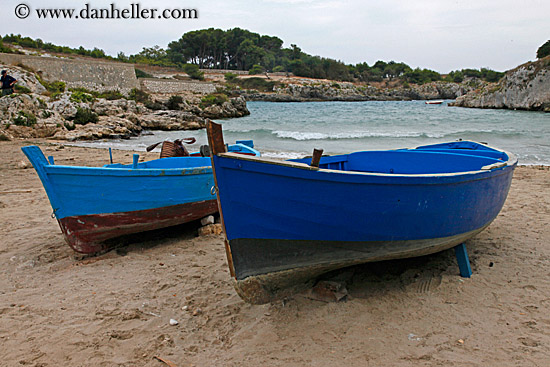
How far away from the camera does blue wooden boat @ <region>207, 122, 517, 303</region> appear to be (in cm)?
296

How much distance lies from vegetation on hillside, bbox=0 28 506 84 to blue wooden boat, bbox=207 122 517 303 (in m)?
82.4

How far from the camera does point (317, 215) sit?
121 inches

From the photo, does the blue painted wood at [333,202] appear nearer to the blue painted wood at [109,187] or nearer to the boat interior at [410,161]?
the boat interior at [410,161]

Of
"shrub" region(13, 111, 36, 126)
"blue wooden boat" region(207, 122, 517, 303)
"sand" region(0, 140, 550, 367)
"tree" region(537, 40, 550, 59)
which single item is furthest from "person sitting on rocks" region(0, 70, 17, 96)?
"tree" region(537, 40, 550, 59)

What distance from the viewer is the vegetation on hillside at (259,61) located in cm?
8731

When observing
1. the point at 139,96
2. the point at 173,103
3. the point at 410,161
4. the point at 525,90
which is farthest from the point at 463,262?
the point at 525,90

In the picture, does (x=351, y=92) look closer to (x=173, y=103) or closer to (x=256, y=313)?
(x=173, y=103)

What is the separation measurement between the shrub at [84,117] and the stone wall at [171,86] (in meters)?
19.6

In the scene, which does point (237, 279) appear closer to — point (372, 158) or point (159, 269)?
point (159, 269)

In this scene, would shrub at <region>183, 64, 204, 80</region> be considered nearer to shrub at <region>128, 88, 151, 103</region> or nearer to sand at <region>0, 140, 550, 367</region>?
shrub at <region>128, 88, 151, 103</region>

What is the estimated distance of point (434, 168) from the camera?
5.06 metres

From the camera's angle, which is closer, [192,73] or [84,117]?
[84,117]

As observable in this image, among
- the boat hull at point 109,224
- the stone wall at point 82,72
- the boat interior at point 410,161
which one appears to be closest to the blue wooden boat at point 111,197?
the boat hull at point 109,224

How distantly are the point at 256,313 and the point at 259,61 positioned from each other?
97.8 metres
